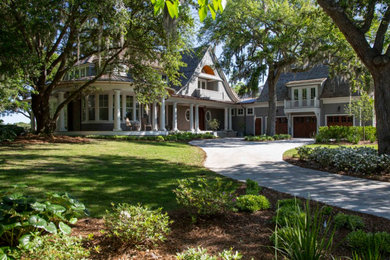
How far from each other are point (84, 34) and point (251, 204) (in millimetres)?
13115

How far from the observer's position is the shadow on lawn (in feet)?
15.5

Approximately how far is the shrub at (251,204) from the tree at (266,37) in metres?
15.7

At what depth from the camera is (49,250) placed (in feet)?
7.74

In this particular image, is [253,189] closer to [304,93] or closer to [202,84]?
[202,84]

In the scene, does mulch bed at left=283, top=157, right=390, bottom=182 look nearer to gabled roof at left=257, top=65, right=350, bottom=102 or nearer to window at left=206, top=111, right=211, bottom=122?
gabled roof at left=257, top=65, right=350, bottom=102

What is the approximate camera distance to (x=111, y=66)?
15.2 m

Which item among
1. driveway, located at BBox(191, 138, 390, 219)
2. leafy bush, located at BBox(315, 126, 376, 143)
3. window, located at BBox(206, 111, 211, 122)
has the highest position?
window, located at BBox(206, 111, 211, 122)

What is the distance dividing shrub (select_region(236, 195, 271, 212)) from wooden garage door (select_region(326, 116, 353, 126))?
23.1m

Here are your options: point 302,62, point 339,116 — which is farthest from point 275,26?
point 339,116

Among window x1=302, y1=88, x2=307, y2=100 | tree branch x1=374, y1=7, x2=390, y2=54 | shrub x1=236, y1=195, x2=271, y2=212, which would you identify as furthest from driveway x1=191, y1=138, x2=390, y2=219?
window x1=302, y1=88, x2=307, y2=100

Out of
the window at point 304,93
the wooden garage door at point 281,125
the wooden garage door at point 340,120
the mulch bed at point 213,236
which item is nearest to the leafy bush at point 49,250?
the mulch bed at point 213,236

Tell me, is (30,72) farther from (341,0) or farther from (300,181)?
(341,0)

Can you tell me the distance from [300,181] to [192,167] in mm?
3016

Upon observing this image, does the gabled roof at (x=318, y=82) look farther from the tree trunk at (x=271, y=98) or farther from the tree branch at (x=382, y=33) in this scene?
the tree branch at (x=382, y=33)
